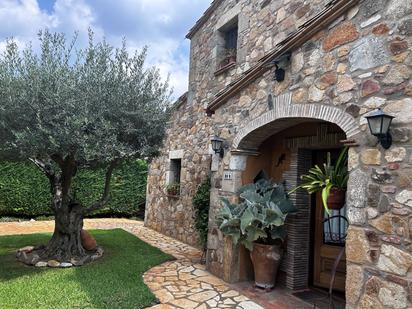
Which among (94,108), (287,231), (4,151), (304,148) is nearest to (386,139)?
(304,148)

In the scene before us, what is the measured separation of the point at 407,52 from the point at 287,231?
3.01 m

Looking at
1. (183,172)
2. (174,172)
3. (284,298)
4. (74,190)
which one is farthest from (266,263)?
(74,190)

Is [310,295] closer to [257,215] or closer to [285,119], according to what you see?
[257,215]

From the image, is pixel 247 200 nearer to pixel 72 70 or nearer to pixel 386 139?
pixel 386 139

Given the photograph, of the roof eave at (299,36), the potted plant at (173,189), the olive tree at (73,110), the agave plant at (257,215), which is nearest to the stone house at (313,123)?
the roof eave at (299,36)

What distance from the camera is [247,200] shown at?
4.57 meters

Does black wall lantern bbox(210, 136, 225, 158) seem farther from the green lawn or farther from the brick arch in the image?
the green lawn

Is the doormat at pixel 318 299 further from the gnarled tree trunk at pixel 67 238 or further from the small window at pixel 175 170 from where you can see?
the small window at pixel 175 170

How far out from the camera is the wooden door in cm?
452

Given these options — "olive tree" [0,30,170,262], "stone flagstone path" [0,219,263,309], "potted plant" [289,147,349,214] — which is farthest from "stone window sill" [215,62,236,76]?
"stone flagstone path" [0,219,263,309]

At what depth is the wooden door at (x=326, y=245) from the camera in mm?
4516

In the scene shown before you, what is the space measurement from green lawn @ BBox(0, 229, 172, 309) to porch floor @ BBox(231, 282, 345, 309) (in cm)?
140

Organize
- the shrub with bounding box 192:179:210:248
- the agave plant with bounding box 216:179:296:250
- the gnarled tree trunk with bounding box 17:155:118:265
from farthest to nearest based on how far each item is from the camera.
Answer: the shrub with bounding box 192:179:210:248 < the gnarled tree trunk with bounding box 17:155:118:265 < the agave plant with bounding box 216:179:296:250

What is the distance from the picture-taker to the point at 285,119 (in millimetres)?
4125
